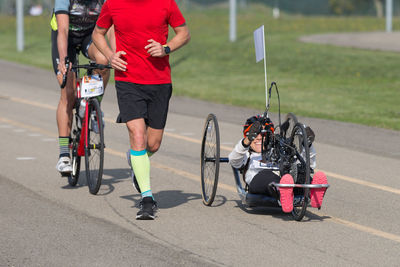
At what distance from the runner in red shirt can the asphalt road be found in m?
0.56

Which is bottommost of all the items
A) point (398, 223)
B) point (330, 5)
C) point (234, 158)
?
point (398, 223)

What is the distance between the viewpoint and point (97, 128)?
333 inches

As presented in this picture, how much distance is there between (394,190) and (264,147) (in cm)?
200

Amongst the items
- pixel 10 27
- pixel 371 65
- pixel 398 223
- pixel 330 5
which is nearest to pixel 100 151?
pixel 398 223

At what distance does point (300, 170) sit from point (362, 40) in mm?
26696

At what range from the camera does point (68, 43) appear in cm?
909

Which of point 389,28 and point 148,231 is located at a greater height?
point 389,28

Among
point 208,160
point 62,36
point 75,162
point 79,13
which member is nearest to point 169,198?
point 208,160

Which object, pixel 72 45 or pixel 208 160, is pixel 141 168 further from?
pixel 72 45

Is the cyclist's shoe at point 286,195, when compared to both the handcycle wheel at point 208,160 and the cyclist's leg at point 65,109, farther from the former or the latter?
the cyclist's leg at point 65,109

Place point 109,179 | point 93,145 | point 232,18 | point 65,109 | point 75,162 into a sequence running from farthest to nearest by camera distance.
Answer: point 232,18
point 109,179
point 65,109
point 75,162
point 93,145

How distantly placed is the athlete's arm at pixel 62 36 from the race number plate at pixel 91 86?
0.29 meters

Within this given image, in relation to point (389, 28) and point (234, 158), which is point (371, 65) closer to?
point (389, 28)

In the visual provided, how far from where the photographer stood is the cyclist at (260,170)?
705 centimetres
